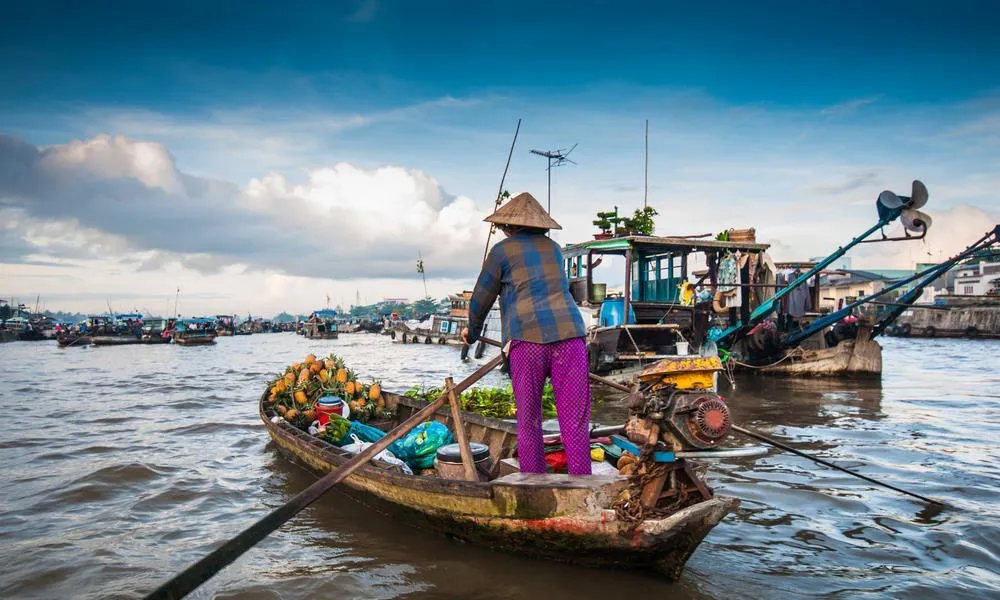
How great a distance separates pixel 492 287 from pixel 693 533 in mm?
1834

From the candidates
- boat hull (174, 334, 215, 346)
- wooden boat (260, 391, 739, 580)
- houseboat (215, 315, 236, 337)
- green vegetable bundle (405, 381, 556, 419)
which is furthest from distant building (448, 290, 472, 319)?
houseboat (215, 315, 236, 337)

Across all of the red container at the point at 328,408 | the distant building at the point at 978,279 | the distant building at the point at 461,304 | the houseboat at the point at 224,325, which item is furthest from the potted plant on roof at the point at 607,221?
the houseboat at the point at 224,325

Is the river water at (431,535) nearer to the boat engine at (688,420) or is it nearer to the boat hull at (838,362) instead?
the boat engine at (688,420)

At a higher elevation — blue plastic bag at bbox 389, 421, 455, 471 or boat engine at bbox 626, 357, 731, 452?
boat engine at bbox 626, 357, 731, 452

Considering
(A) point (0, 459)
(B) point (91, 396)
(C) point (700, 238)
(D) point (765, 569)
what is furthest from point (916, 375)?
(B) point (91, 396)

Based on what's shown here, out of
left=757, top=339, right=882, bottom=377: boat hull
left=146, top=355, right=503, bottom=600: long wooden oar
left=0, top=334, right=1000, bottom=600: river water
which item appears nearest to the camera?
left=146, top=355, right=503, bottom=600: long wooden oar

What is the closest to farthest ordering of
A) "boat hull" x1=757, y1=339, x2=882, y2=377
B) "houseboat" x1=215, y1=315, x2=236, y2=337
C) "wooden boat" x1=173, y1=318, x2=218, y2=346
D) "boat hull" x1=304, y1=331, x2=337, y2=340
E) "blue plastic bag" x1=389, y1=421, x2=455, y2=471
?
1. "blue plastic bag" x1=389, y1=421, x2=455, y2=471
2. "boat hull" x1=757, y1=339, x2=882, y2=377
3. "wooden boat" x1=173, y1=318, x2=218, y2=346
4. "boat hull" x1=304, y1=331, x2=337, y2=340
5. "houseboat" x1=215, y1=315, x2=236, y2=337

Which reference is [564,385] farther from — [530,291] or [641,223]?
[641,223]

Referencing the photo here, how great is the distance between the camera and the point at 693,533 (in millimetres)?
2977

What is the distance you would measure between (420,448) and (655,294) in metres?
9.10

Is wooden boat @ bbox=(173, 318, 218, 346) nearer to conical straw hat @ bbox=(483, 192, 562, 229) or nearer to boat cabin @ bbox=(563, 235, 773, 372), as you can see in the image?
boat cabin @ bbox=(563, 235, 773, 372)

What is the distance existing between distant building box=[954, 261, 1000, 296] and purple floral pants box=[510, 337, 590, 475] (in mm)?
49238

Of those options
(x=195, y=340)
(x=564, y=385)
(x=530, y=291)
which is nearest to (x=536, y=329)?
(x=530, y=291)

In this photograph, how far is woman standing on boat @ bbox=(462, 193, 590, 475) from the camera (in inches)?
137
